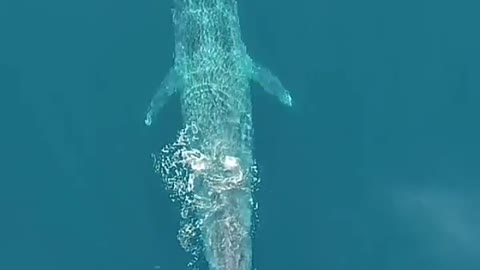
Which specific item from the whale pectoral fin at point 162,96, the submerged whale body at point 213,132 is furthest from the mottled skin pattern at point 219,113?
the whale pectoral fin at point 162,96

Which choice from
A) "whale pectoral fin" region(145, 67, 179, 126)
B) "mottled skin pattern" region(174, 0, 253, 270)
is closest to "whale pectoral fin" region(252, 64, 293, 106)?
"mottled skin pattern" region(174, 0, 253, 270)

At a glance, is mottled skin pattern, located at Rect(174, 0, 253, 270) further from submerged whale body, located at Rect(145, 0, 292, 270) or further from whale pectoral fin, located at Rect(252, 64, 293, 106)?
whale pectoral fin, located at Rect(252, 64, 293, 106)

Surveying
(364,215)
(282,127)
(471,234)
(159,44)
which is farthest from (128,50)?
(471,234)

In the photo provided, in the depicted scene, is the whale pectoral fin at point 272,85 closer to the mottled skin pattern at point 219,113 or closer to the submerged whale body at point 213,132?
the submerged whale body at point 213,132

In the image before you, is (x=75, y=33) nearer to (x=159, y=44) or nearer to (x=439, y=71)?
(x=159, y=44)

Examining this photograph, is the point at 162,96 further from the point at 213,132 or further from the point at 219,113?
the point at 213,132

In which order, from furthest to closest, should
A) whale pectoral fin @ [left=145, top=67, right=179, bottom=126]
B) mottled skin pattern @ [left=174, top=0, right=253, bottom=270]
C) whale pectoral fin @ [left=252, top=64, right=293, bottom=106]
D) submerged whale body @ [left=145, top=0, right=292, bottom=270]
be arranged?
whale pectoral fin @ [left=252, top=64, right=293, bottom=106], whale pectoral fin @ [left=145, top=67, right=179, bottom=126], submerged whale body @ [left=145, top=0, right=292, bottom=270], mottled skin pattern @ [left=174, top=0, right=253, bottom=270]

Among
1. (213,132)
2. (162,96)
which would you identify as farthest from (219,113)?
(162,96)
